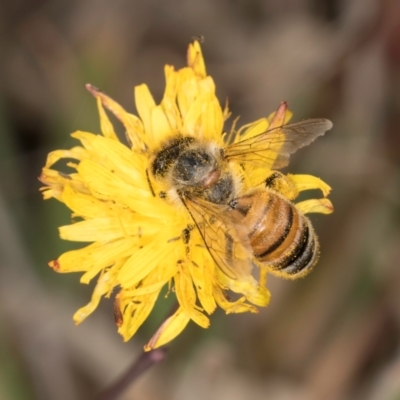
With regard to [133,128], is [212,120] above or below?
→ below

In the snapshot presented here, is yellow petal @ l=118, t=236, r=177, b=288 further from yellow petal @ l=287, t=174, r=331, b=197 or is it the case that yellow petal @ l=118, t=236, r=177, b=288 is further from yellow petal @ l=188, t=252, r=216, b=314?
yellow petal @ l=287, t=174, r=331, b=197

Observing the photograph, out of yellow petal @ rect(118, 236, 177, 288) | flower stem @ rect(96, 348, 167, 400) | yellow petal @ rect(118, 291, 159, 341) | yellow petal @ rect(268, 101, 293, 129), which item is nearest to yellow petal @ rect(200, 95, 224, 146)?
yellow petal @ rect(268, 101, 293, 129)

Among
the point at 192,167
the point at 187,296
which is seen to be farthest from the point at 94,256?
the point at 192,167

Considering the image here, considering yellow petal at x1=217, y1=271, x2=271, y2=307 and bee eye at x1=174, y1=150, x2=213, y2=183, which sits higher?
bee eye at x1=174, y1=150, x2=213, y2=183

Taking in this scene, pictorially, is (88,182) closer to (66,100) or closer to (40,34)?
(66,100)

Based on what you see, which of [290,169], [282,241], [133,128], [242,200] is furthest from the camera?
[290,169]

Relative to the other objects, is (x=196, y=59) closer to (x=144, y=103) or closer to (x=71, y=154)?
(x=144, y=103)

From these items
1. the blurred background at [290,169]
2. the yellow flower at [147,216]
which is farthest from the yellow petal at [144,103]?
the blurred background at [290,169]
